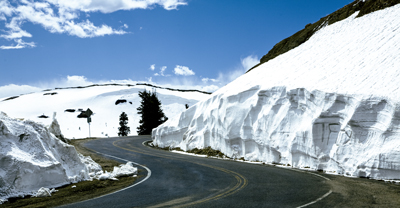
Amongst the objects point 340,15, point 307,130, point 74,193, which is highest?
point 340,15

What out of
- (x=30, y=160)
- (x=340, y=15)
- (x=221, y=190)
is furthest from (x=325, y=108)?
(x=340, y=15)

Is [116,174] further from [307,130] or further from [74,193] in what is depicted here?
[307,130]

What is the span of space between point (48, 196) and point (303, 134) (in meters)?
12.7

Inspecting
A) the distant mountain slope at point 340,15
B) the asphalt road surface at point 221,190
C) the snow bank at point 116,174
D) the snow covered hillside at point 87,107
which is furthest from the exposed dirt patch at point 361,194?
the snow covered hillside at point 87,107

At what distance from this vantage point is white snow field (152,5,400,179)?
1380cm

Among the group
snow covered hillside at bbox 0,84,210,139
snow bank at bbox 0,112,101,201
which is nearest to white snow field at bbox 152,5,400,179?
snow bank at bbox 0,112,101,201

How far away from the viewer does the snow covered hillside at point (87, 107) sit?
245 ft

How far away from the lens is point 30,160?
1210cm

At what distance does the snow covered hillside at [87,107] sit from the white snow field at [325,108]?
1967 inches

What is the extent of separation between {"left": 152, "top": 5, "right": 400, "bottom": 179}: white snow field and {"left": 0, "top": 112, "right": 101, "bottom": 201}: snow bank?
11363 mm

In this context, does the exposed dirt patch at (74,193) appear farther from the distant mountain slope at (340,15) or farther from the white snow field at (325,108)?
the distant mountain slope at (340,15)

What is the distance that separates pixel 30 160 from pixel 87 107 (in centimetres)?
8004

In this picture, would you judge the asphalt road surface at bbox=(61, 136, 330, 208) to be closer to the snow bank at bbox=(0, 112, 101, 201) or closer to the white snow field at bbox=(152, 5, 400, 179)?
the white snow field at bbox=(152, 5, 400, 179)

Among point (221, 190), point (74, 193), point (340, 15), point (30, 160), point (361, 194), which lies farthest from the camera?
point (340, 15)
